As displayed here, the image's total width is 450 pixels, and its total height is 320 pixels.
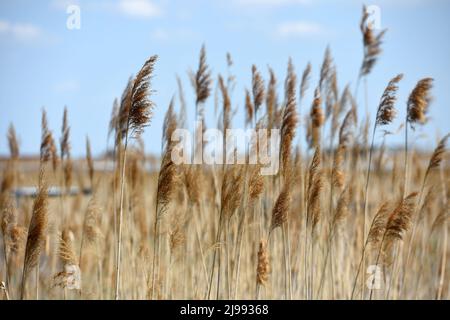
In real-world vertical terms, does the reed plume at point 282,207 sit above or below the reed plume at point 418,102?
below

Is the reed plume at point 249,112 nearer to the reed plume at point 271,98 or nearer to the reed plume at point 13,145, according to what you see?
the reed plume at point 271,98

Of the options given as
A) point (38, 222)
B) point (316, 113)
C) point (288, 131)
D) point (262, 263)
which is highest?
point (316, 113)

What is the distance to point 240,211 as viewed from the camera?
159 inches

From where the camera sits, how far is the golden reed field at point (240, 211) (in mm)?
3146

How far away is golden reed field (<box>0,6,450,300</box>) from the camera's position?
3.15 metres

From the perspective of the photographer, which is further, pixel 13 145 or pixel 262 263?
pixel 13 145

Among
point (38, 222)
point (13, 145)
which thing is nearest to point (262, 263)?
point (38, 222)

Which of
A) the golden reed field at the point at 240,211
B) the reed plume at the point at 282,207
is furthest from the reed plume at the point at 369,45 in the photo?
the reed plume at the point at 282,207

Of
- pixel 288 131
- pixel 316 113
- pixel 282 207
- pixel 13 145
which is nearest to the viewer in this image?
pixel 282 207

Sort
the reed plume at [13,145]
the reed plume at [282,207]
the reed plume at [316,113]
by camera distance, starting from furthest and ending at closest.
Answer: the reed plume at [13,145]
the reed plume at [316,113]
the reed plume at [282,207]

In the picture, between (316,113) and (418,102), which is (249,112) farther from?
(418,102)

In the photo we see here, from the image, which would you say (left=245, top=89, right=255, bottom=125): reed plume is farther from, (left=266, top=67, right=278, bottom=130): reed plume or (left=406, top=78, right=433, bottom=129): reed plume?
(left=406, top=78, right=433, bottom=129): reed plume

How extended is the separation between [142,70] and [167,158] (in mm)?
433
